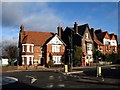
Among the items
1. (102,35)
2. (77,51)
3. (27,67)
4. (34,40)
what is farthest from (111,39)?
(27,67)

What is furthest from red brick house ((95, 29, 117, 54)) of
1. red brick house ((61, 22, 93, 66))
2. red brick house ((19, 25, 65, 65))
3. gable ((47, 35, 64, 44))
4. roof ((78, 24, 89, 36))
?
red brick house ((19, 25, 65, 65))

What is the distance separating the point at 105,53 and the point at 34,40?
26006mm

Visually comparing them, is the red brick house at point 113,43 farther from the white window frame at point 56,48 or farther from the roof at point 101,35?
the white window frame at point 56,48

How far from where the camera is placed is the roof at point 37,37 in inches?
2544

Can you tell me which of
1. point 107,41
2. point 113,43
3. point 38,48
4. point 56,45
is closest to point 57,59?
point 56,45

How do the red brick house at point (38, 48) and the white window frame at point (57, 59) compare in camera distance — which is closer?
the red brick house at point (38, 48)

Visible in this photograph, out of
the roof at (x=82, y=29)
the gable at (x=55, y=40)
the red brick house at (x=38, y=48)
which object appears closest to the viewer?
the red brick house at (x=38, y=48)

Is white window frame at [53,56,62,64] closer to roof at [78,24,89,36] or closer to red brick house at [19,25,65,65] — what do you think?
red brick house at [19,25,65,65]

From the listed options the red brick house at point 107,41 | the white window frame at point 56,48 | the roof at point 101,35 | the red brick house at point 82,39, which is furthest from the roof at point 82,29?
the roof at point 101,35

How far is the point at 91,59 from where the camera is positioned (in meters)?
72.9

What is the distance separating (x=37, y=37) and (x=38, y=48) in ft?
11.8

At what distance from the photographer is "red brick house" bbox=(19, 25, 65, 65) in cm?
6325

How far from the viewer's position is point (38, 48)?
65.4m

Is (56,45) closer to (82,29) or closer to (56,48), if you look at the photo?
(56,48)
